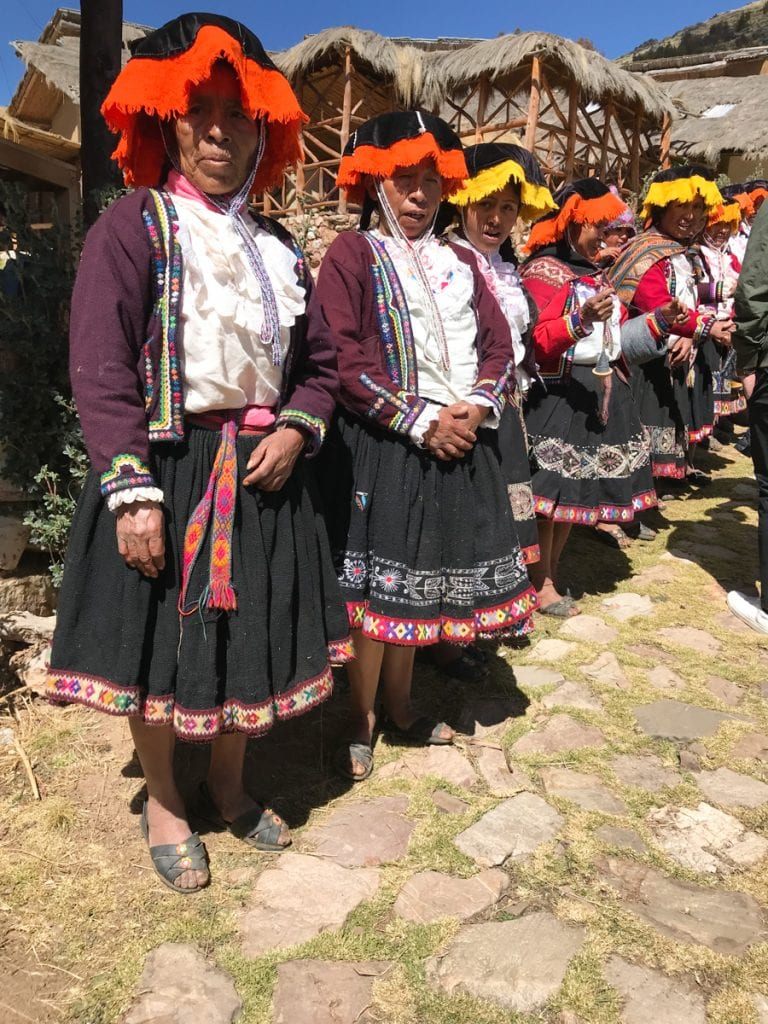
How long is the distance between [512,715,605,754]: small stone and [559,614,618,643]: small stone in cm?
81

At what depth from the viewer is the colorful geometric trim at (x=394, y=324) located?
7.73ft

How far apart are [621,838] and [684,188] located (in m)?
3.51

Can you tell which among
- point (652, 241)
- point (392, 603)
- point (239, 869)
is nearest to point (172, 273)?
point (392, 603)

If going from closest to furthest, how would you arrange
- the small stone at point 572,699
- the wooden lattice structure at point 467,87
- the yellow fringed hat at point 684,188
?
the small stone at point 572,699 → the yellow fringed hat at point 684,188 → the wooden lattice structure at point 467,87

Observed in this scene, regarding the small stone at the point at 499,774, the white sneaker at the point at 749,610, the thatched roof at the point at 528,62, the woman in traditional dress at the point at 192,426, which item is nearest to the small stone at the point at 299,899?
the woman in traditional dress at the point at 192,426

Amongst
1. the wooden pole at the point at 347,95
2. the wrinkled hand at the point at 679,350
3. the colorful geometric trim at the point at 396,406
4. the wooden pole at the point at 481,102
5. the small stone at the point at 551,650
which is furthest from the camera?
Result: the wooden pole at the point at 481,102

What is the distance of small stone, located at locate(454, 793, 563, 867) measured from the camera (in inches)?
85.2

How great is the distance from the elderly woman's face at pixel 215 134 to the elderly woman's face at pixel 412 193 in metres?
0.65

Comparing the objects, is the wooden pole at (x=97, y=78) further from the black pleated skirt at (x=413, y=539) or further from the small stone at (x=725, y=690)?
the small stone at (x=725, y=690)

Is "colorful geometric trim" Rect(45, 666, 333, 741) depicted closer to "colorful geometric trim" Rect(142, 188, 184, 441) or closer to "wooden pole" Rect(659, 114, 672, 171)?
"colorful geometric trim" Rect(142, 188, 184, 441)

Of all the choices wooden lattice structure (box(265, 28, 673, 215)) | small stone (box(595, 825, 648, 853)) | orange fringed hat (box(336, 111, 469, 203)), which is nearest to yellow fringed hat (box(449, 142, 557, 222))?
orange fringed hat (box(336, 111, 469, 203))

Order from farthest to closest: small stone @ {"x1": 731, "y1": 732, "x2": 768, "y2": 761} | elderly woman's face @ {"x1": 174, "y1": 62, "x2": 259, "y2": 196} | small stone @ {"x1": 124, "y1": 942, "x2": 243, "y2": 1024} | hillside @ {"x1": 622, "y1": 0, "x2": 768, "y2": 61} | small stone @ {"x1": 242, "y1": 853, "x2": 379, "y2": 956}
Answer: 1. hillside @ {"x1": 622, "y1": 0, "x2": 768, "y2": 61}
2. small stone @ {"x1": 731, "y1": 732, "x2": 768, "y2": 761}
3. small stone @ {"x1": 242, "y1": 853, "x2": 379, "y2": 956}
4. elderly woman's face @ {"x1": 174, "y1": 62, "x2": 259, "y2": 196}
5. small stone @ {"x1": 124, "y1": 942, "x2": 243, "y2": 1024}

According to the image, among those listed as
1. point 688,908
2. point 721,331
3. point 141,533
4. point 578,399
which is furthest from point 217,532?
point 721,331

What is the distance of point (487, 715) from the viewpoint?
296 centimetres
